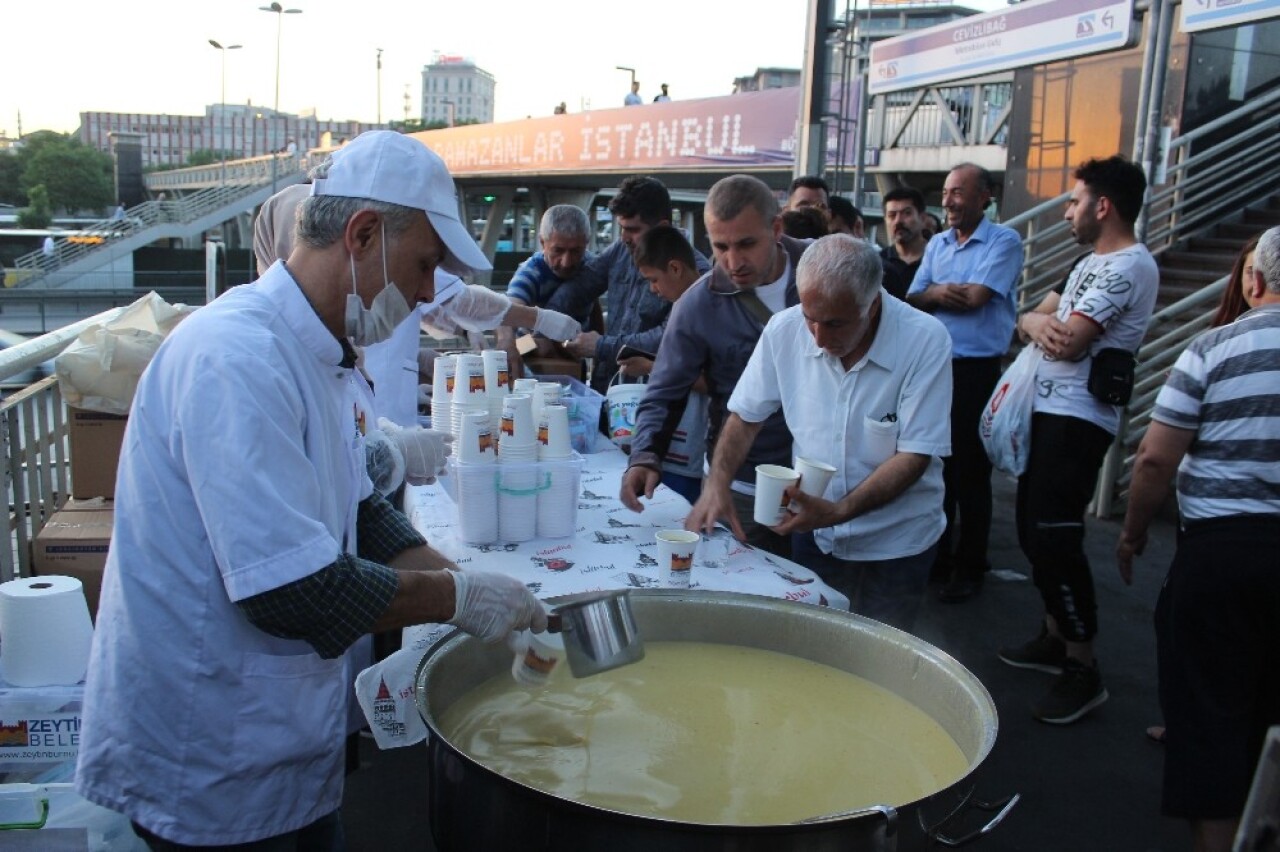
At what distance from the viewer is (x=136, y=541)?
52.7 inches

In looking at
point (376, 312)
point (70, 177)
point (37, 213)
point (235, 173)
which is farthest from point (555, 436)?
point (70, 177)

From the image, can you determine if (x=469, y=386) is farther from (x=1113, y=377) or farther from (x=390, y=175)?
(x=1113, y=377)

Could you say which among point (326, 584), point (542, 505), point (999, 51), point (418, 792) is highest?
point (999, 51)

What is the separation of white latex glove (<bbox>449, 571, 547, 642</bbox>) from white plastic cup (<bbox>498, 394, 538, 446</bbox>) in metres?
0.95

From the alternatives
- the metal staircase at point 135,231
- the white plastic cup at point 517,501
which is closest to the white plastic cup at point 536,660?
the white plastic cup at point 517,501

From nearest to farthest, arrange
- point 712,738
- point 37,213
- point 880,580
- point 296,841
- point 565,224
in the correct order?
point 296,841
point 712,738
point 880,580
point 565,224
point 37,213

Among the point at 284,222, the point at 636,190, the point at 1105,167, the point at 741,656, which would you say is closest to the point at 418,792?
the point at 741,656

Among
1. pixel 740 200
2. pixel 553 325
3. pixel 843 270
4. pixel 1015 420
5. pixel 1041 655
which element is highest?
pixel 740 200

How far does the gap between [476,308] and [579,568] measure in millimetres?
2164

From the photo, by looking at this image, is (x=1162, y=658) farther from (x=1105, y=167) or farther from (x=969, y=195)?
(x=969, y=195)

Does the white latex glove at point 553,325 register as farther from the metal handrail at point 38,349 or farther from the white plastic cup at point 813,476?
the white plastic cup at point 813,476

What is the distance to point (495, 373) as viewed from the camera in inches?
128

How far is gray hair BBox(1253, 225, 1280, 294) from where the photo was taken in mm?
2330

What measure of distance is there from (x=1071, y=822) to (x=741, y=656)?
1652 mm
